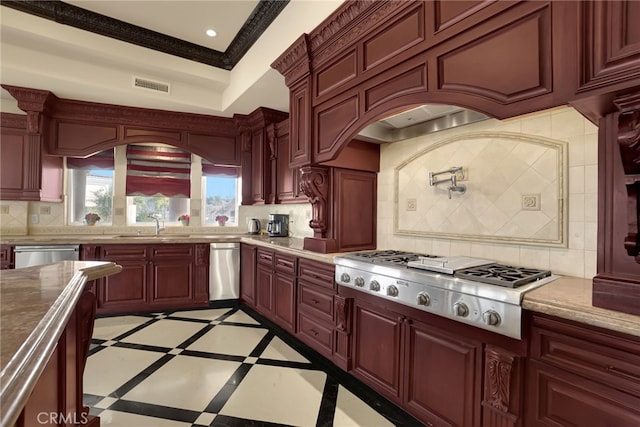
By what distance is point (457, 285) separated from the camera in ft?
4.85

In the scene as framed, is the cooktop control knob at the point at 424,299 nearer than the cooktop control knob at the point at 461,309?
No

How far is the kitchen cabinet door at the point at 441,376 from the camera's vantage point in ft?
4.86

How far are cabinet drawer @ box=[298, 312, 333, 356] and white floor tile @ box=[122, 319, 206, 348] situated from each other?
125cm

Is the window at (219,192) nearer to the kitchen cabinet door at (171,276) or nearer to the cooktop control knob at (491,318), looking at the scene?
the kitchen cabinet door at (171,276)

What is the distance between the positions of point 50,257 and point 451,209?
4230 mm

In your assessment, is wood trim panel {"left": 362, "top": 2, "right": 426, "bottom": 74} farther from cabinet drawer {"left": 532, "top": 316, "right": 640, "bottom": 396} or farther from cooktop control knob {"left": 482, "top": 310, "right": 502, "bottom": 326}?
cabinet drawer {"left": 532, "top": 316, "right": 640, "bottom": 396}

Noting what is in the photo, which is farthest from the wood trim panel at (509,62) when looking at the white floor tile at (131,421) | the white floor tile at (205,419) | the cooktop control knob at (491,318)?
the white floor tile at (131,421)

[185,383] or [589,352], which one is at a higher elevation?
[589,352]

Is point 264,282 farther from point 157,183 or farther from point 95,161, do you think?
point 95,161

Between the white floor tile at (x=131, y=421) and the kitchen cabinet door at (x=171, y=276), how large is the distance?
2.08 metres

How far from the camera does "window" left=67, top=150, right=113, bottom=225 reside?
13.6ft

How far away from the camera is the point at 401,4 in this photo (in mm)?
1835

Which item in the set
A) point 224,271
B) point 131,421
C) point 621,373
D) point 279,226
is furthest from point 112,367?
point 621,373

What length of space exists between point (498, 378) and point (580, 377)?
1.00 ft
